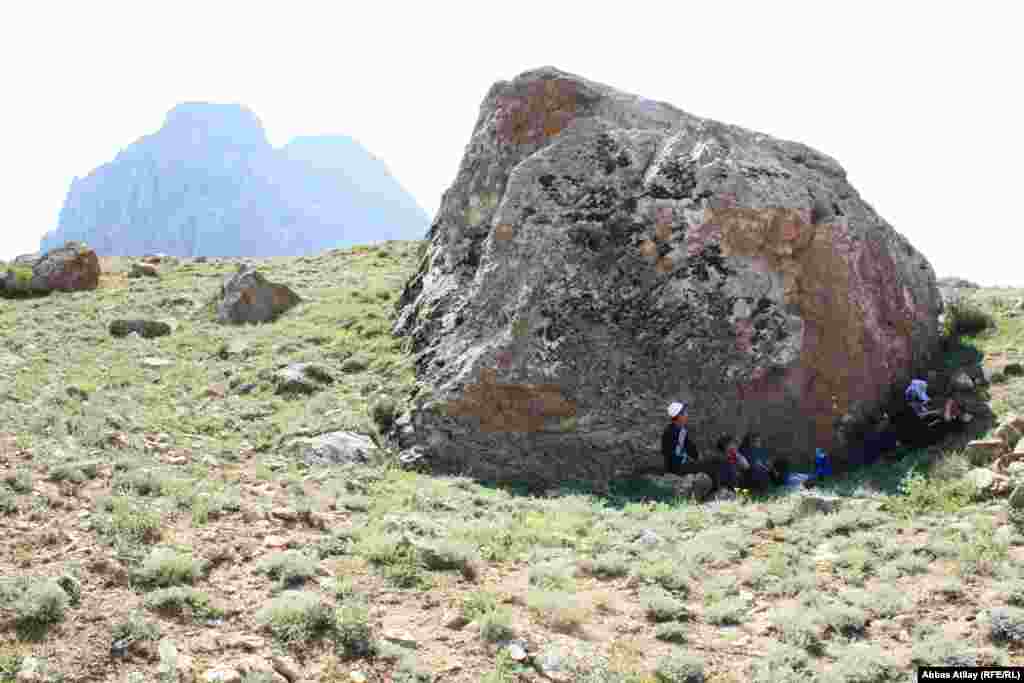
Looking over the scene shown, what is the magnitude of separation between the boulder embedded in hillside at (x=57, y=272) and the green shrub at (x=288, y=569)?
2156 centimetres

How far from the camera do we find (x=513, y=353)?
41.8 ft

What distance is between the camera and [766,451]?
39.9 feet

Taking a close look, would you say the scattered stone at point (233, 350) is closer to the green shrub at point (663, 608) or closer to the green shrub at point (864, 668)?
the green shrub at point (663, 608)

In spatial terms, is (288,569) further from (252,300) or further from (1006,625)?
(252,300)

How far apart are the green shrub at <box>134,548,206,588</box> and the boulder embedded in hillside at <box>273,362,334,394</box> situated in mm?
8165

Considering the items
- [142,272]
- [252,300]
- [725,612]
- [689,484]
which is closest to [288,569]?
[725,612]

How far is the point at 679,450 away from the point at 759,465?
123 cm

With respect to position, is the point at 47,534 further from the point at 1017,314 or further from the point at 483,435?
the point at 1017,314

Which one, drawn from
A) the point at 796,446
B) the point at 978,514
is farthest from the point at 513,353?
the point at 978,514

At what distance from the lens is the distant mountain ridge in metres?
164

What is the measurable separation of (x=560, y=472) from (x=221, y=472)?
4.97 m

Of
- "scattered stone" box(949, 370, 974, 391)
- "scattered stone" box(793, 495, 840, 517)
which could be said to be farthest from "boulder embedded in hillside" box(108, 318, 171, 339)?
"scattered stone" box(949, 370, 974, 391)

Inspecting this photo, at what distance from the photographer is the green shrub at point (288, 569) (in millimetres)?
6898

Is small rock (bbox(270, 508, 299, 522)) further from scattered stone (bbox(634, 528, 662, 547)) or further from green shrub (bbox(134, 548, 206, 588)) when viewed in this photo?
scattered stone (bbox(634, 528, 662, 547))
